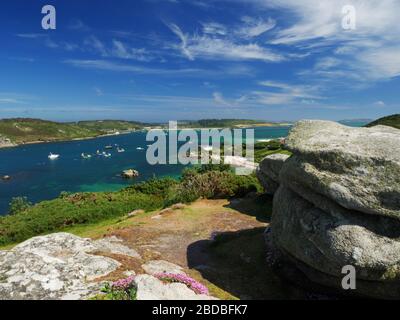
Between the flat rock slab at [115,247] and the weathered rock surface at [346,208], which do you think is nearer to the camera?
the weathered rock surface at [346,208]

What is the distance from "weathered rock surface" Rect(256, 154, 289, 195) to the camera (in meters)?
23.3

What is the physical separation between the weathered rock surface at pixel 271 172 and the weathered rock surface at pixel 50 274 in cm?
1484

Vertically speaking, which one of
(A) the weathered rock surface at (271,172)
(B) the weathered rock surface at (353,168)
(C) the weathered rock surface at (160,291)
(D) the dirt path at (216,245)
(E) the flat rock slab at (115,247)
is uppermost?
(B) the weathered rock surface at (353,168)

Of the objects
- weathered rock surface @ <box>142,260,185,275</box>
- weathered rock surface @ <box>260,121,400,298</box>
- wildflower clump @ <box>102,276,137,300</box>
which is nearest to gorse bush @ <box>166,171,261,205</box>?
weathered rock surface @ <box>142,260,185,275</box>

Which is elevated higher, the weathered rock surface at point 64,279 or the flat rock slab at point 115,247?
the weathered rock surface at point 64,279

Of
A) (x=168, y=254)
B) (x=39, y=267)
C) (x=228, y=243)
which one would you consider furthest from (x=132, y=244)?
(x=39, y=267)

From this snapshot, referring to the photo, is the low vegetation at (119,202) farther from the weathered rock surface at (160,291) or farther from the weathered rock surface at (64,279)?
the weathered rock surface at (160,291)

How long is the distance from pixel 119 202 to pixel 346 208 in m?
28.2

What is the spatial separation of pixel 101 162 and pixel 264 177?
395 ft

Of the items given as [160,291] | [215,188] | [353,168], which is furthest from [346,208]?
[215,188]

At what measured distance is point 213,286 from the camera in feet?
38.0

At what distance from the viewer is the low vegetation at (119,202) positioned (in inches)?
1043

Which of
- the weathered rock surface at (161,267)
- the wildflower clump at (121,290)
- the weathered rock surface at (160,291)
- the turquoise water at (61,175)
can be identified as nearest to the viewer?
the wildflower clump at (121,290)

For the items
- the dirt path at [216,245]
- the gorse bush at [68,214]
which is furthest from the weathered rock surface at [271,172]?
the gorse bush at [68,214]
